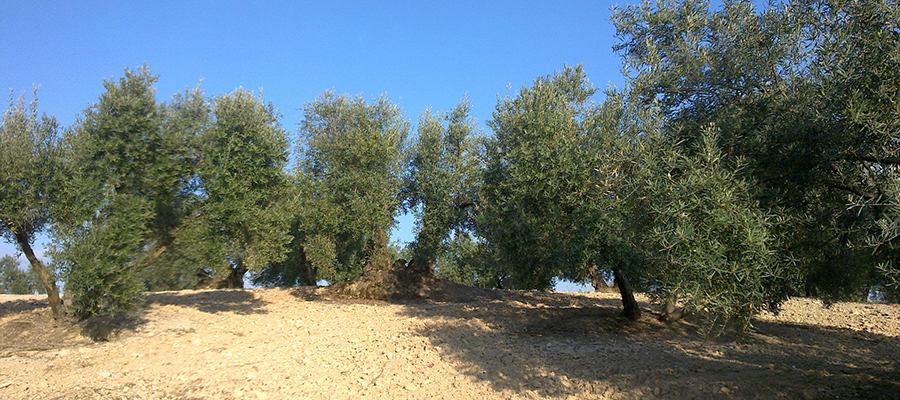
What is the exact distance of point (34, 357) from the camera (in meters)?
10.0

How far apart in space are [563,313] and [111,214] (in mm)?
12498

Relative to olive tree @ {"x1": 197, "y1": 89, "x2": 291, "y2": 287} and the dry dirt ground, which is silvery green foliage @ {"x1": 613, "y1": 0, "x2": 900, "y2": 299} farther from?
olive tree @ {"x1": 197, "y1": 89, "x2": 291, "y2": 287}

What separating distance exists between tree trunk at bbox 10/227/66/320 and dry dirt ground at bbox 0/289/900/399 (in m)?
0.39

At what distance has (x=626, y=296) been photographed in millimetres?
14367

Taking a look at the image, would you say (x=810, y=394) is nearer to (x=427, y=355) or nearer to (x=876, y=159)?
(x=876, y=159)

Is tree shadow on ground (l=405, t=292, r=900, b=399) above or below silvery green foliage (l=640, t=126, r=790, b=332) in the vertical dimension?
below

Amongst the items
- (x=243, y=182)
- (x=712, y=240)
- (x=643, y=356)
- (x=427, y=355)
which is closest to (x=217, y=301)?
(x=243, y=182)

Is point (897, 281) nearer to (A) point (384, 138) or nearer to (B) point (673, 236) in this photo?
(B) point (673, 236)

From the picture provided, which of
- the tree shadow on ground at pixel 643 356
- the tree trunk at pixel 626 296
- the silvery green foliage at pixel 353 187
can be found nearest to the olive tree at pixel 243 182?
the silvery green foliage at pixel 353 187

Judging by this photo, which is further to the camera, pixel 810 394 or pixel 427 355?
pixel 427 355

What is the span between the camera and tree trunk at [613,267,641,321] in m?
13.6

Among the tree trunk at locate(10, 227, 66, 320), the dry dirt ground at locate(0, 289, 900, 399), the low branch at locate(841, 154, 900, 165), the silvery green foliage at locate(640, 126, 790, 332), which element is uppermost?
the low branch at locate(841, 154, 900, 165)

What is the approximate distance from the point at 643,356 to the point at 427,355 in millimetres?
4716

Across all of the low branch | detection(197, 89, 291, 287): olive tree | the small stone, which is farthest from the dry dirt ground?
the low branch
